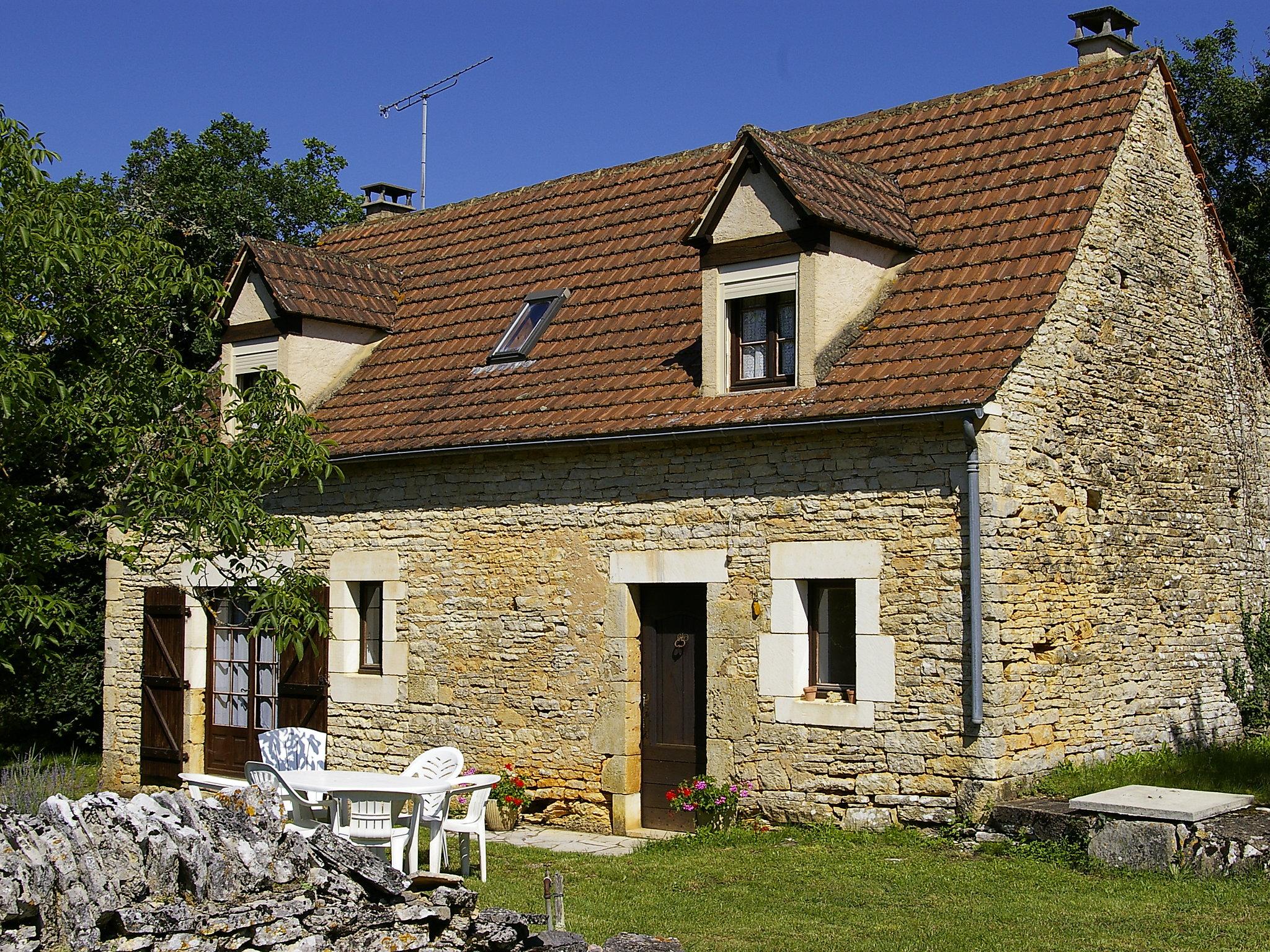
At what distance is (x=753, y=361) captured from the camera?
11367mm

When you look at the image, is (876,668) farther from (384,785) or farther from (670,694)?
(384,785)

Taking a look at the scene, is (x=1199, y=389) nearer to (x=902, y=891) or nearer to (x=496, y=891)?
(x=902, y=891)

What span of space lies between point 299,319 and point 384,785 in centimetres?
664

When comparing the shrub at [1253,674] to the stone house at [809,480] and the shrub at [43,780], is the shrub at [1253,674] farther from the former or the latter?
the shrub at [43,780]

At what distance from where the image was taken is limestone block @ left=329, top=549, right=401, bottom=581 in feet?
42.8

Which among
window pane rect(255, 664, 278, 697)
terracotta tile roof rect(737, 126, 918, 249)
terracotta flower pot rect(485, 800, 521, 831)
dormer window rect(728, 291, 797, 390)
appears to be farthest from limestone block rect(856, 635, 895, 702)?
window pane rect(255, 664, 278, 697)

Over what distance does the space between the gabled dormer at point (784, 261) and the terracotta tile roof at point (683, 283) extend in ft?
0.72

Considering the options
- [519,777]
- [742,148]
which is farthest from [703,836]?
[742,148]

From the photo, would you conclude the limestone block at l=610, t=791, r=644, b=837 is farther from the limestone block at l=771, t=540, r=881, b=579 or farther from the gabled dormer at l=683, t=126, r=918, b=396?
the gabled dormer at l=683, t=126, r=918, b=396

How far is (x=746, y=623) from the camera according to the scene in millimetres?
10836

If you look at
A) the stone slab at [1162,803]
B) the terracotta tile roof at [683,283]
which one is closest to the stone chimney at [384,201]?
the terracotta tile roof at [683,283]

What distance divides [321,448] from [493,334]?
4.68m

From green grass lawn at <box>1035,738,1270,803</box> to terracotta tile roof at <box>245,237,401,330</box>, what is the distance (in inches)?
333

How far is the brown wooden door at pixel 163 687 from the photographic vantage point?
1454 cm
